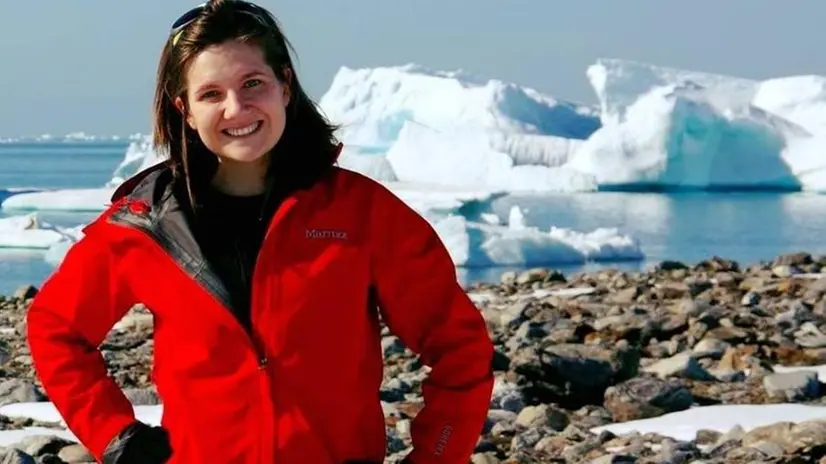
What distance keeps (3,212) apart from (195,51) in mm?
30394

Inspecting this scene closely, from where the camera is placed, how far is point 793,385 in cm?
454

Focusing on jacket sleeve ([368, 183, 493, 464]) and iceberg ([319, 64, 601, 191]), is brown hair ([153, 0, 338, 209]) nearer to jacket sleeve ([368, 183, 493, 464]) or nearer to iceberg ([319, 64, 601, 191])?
jacket sleeve ([368, 183, 493, 464])

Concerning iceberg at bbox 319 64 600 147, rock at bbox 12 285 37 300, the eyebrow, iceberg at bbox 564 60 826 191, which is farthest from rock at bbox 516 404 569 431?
iceberg at bbox 319 64 600 147

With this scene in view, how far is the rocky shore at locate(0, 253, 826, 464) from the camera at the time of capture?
3812 millimetres

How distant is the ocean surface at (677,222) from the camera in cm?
1877

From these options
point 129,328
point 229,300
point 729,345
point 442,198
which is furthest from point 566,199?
point 229,300

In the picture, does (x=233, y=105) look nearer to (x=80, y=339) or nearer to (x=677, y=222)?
(x=80, y=339)

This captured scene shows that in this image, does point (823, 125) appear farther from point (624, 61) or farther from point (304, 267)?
point (304, 267)

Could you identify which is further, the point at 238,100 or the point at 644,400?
the point at 644,400

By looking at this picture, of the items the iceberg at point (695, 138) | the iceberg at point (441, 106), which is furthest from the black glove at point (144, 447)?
the iceberg at point (441, 106)

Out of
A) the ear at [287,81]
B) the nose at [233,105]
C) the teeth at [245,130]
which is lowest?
the teeth at [245,130]

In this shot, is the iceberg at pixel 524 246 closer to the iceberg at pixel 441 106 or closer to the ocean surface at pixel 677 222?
the ocean surface at pixel 677 222

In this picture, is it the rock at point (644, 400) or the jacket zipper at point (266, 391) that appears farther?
the rock at point (644, 400)

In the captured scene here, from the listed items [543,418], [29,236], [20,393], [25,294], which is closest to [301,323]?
[543,418]
